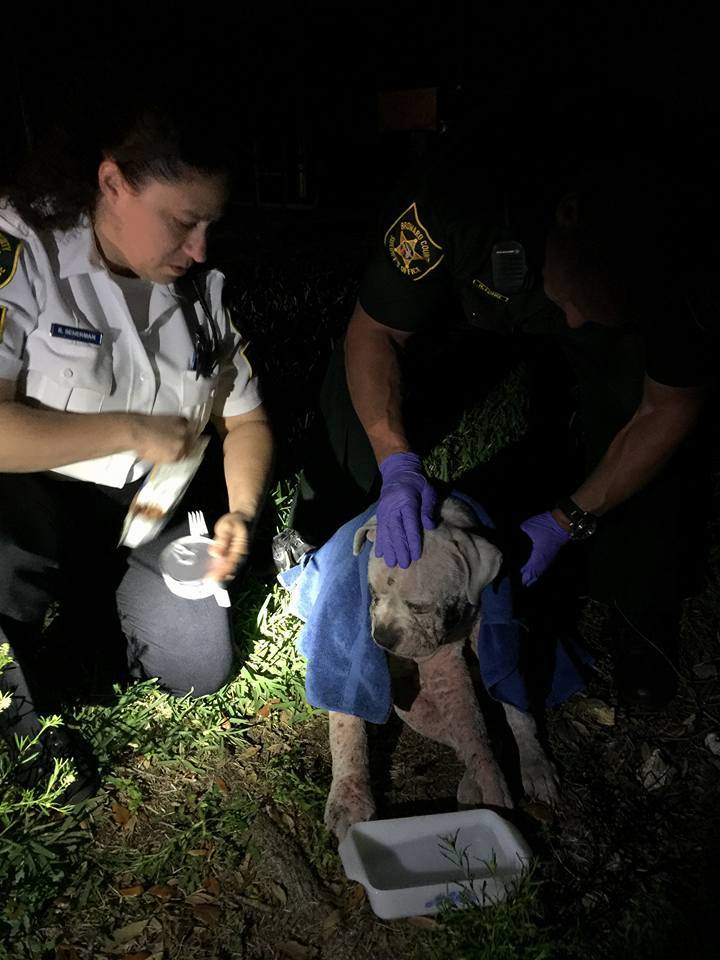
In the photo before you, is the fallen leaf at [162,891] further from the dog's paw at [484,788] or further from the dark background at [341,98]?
the dark background at [341,98]

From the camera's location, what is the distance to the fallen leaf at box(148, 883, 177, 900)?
1997mm

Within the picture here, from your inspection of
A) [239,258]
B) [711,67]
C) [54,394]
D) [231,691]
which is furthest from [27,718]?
[239,258]

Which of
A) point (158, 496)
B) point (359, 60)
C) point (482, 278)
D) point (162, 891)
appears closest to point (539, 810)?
point (162, 891)

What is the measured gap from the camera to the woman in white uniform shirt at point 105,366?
6.11 ft

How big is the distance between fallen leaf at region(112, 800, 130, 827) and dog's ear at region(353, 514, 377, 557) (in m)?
1.02

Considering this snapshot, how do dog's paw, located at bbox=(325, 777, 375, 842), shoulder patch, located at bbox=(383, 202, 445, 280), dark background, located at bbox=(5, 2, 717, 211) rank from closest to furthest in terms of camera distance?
dog's paw, located at bbox=(325, 777, 375, 842) → shoulder patch, located at bbox=(383, 202, 445, 280) → dark background, located at bbox=(5, 2, 717, 211)

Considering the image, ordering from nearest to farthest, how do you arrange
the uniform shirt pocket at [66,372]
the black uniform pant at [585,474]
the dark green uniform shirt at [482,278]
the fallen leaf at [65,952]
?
the fallen leaf at [65,952], the uniform shirt pocket at [66,372], the dark green uniform shirt at [482,278], the black uniform pant at [585,474]

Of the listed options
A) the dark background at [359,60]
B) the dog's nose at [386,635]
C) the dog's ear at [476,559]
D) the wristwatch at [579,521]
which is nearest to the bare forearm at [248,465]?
the dog's nose at [386,635]

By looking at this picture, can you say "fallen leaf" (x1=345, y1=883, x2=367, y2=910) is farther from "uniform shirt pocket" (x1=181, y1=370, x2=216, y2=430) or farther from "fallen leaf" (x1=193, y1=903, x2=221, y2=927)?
"uniform shirt pocket" (x1=181, y1=370, x2=216, y2=430)

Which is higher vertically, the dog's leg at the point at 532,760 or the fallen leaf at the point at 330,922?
the dog's leg at the point at 532,760

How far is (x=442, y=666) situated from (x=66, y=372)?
4.58ft

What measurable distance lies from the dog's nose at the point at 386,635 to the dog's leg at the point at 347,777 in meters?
0.43

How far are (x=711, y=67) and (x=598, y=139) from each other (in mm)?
2705

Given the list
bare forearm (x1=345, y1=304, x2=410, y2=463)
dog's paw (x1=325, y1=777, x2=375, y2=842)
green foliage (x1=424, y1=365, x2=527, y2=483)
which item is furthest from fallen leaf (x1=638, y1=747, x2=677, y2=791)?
green foliage (x1=424, y1=365, x2=527, y2=483)
